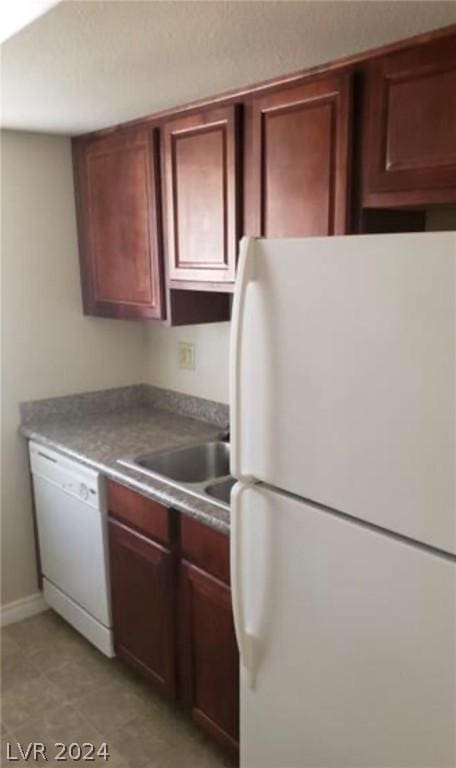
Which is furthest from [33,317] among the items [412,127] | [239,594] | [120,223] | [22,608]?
[412,127]

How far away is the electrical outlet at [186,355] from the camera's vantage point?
277cm

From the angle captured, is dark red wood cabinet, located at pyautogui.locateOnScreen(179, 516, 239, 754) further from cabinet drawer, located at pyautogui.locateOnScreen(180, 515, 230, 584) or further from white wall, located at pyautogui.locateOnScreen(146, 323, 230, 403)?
white wall, located at pyautogui.locateOnScreen(146, 323, 230, 403)

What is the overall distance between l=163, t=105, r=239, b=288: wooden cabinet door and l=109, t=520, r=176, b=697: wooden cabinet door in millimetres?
951

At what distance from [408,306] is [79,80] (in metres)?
1.32

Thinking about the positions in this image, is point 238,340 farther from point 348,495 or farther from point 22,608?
point 22,608

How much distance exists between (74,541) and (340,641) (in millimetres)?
1513

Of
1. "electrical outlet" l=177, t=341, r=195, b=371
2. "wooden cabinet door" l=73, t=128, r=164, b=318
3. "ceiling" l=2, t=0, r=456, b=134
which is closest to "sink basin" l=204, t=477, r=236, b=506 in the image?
"wooden cabinet door" l=73, t=128, r=164, b=318

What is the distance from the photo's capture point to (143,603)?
7.03 feet

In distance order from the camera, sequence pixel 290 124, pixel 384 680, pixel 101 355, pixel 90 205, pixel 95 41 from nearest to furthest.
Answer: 1. pixel 384 680
2. pixel 95 41
3. pixel 290 124
4. pixel 90 205
5. pixel 101 355

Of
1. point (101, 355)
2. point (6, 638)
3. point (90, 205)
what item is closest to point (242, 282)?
point (90, 205)

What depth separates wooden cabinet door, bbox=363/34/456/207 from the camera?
137cm

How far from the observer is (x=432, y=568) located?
3.36ft

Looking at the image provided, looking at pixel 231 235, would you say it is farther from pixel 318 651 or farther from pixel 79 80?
pixel 318 651

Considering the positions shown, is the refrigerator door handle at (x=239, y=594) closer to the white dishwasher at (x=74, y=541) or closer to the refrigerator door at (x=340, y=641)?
the refrigerator door at (x=340, y=641)
